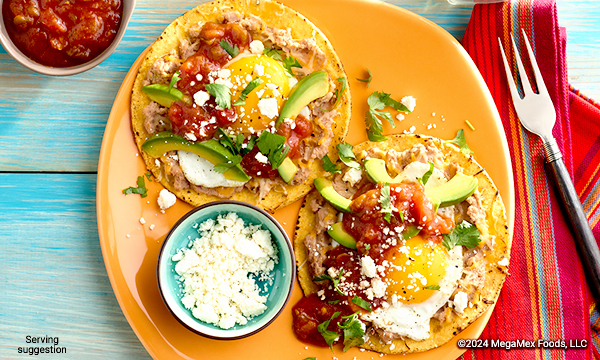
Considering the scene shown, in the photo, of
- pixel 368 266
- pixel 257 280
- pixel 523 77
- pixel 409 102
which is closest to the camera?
pixel 368 266

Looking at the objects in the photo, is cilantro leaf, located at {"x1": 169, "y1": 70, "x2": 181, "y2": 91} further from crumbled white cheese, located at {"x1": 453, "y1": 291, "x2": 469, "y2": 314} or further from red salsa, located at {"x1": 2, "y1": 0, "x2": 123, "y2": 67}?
crumbled white cheese, located at {"x1": 453, "y1": 291, "x2": 469, "y2": 314}

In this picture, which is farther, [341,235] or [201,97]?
[341,235]

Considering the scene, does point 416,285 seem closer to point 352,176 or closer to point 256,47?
point 352,176

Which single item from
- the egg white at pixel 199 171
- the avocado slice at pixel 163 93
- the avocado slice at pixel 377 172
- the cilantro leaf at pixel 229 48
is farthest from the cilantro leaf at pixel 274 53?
the avocado slice at pixel 377 172

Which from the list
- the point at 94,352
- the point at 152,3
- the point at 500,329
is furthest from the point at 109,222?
the point at 500,329

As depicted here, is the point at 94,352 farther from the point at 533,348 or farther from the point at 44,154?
the point at 533,348

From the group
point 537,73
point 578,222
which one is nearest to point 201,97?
point 537,73

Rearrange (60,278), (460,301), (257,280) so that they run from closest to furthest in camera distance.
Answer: (460,301) → (257,280) → (60,278)

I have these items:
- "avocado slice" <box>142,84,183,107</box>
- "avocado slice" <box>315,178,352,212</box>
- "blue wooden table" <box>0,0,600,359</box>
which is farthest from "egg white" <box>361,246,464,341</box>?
"avocado slice" <box>142,84,183,107</box>
